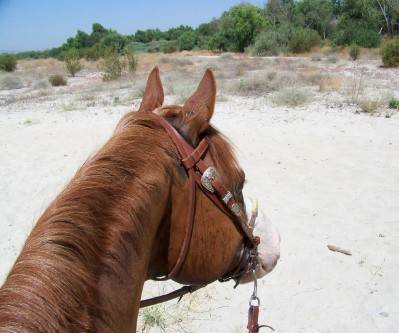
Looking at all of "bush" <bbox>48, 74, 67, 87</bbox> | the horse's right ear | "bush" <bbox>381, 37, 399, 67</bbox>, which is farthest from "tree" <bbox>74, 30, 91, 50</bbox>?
the horse's right ear

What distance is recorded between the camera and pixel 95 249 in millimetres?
895

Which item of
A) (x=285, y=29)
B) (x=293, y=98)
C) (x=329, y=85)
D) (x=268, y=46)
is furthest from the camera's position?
(x=285, y=29)

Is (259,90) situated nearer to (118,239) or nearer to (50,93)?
(50,93)

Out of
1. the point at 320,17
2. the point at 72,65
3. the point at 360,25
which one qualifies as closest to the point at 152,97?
the point at 72,65

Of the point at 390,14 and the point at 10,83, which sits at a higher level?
the point at 390,14

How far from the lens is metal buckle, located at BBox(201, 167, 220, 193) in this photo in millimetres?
1115

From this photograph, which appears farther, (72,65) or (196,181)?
(72,65)

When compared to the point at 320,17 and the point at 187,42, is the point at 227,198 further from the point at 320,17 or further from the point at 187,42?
the point at 187,42

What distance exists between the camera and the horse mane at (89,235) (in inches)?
30.8

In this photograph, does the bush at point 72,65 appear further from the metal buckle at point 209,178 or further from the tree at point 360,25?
the metal buckle at point 209,178

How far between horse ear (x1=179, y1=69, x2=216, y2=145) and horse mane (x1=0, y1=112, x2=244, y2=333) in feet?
0.24

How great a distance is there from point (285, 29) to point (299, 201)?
33.5 metres

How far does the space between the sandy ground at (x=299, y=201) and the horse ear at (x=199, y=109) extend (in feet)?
0.98

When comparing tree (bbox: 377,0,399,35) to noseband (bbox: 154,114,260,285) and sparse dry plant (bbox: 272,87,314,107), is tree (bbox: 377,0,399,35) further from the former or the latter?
noseband (bbox: 154,114,260,285)
